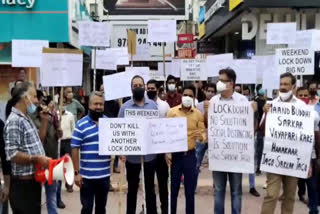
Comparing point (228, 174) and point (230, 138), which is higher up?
point (230, 138)

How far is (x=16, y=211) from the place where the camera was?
18.7 feet

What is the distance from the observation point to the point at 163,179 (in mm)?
8344

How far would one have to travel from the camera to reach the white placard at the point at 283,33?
36.3 ft

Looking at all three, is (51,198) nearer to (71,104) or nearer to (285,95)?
(285,95)

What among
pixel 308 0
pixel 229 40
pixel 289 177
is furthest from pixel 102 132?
pixel 229 40

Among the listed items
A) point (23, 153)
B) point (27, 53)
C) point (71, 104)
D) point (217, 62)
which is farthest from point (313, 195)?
point (27, 53)

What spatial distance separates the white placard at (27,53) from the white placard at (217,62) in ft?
10.7

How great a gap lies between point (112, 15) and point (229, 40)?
12.8 metres

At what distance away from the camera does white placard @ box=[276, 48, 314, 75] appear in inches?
372

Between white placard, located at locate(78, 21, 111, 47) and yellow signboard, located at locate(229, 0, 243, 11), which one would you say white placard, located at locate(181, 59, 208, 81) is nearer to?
white placard, located at locate(78, 21, 111, 47)

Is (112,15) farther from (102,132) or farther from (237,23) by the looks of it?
(102,132)

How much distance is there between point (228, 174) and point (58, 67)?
2991 millimetres

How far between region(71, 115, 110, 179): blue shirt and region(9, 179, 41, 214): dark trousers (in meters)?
1.13

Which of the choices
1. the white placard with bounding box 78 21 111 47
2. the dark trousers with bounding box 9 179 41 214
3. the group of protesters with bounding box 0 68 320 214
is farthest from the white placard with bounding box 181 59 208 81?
the dark trousers with bounding box 9 179 41 214
